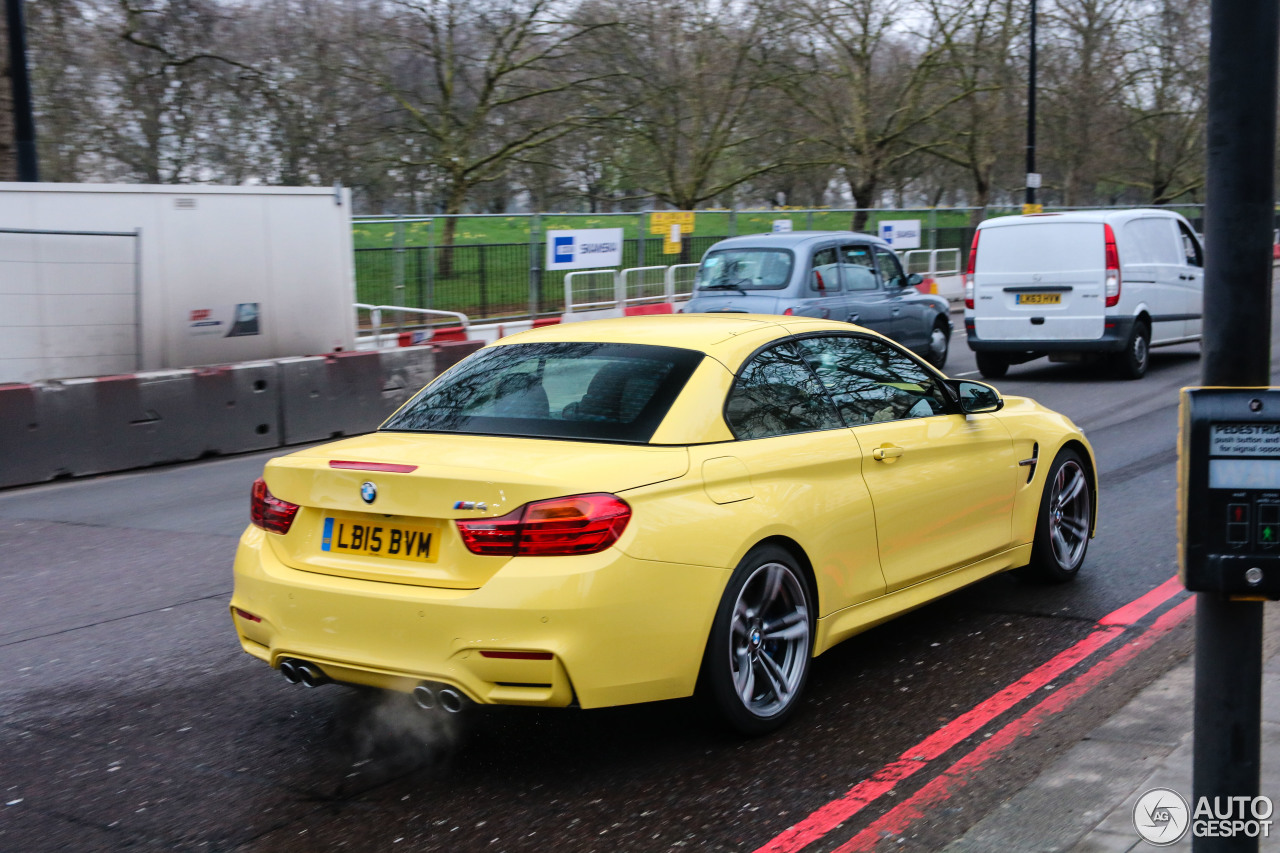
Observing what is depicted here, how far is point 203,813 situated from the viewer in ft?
12.9

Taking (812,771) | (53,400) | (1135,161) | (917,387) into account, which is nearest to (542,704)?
(812,771)

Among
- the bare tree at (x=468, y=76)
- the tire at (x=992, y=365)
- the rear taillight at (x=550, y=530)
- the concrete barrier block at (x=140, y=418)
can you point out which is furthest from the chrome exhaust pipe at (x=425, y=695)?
the bare tree at (x=468, y=76)

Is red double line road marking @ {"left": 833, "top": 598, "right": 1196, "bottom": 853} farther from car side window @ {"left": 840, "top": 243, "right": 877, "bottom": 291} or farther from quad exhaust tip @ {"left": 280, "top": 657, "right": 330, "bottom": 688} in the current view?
car side window @ {"left": 840, "top": 243, "right": 877, "bottom": 291}

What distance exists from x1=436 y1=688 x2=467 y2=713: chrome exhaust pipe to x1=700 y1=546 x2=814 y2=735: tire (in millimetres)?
794

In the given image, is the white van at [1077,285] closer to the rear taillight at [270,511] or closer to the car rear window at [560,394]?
the car rear window at [560,394]

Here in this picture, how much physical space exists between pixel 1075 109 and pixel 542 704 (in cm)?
4795

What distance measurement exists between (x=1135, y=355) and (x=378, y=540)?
44.1 feet

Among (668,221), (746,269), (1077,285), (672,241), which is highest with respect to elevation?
(668,221)

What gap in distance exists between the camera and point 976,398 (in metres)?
5.98

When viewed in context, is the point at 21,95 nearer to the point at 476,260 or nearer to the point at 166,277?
the point at 166,277

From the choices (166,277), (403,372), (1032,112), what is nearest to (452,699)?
(166,277)

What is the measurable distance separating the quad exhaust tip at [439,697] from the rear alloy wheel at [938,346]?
43.1 feet

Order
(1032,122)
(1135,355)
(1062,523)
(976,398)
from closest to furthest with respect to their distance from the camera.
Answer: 1. (976,398)
2. (1062,523)
3. (1135,355)
4. (1032,122)

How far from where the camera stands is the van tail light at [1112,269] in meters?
15.1
